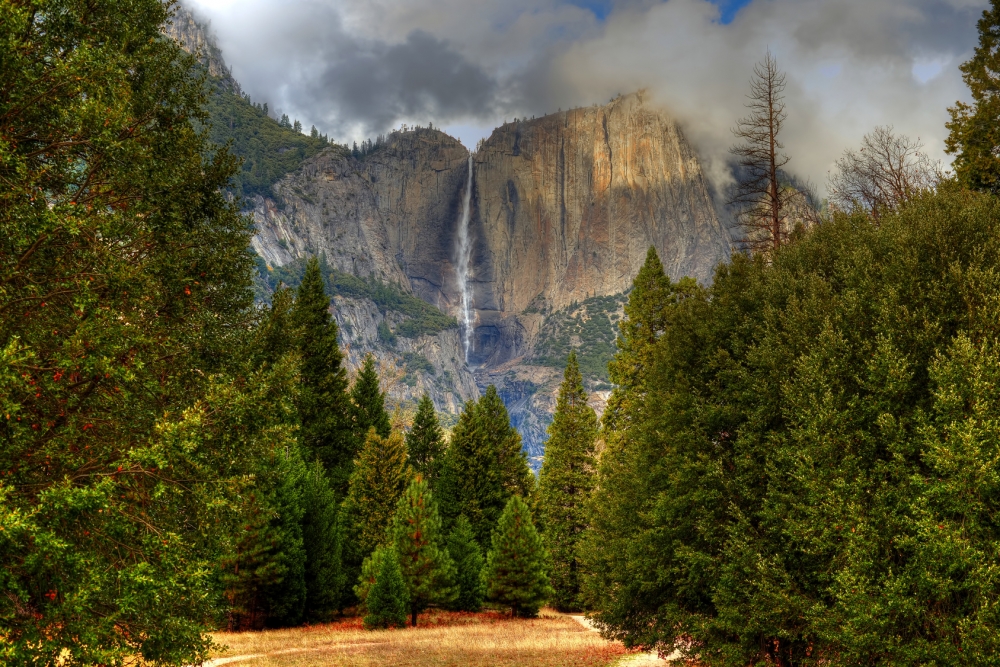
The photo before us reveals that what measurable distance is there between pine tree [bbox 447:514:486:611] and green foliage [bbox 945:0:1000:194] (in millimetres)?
31540

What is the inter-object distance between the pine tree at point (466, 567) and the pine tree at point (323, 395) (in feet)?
26.4

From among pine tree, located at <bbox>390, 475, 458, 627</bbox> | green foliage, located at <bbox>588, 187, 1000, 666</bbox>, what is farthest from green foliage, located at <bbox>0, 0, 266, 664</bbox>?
pine tree, located at <bbox>390, 475, 458, 627</bbox>

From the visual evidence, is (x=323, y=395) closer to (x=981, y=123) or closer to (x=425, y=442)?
(x=425, y=442)

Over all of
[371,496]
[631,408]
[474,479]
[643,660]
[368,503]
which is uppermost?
[631,408]

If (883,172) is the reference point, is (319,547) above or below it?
below

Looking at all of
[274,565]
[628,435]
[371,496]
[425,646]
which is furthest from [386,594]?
[628,435]

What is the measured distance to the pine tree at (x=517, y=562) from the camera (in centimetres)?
3878

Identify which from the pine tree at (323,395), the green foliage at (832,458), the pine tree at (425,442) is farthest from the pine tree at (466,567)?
the green foliage at (832,458)

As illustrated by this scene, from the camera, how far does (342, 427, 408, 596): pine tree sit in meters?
38.8

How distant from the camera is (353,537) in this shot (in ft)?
130

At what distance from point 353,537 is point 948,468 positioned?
112ft

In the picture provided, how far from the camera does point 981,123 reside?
72.5ft

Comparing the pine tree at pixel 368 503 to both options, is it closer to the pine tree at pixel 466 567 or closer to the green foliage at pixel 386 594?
the pine tree at pixel 466 567

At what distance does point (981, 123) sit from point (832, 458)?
1525cm
